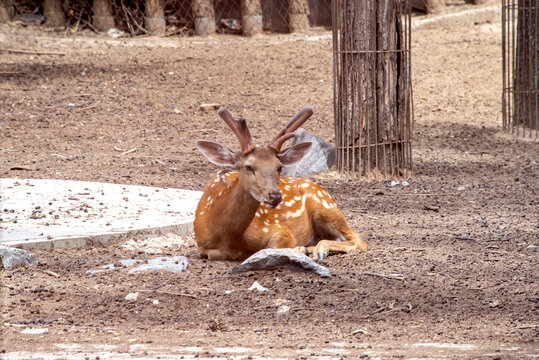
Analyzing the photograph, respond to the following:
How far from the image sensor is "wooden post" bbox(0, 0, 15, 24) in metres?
13.1

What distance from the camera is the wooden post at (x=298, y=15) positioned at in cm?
1398

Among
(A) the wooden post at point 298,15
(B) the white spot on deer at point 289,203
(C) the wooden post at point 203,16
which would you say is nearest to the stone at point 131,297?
(B) the white spot on deer at point 289,203

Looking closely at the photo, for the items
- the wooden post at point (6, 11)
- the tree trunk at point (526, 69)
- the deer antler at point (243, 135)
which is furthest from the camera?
the wooden post at point (6, 11)

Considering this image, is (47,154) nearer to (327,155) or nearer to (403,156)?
(327,155)

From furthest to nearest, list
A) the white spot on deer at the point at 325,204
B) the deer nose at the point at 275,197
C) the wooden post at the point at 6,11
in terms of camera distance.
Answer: the wooden post at the point at 6,11 → the white spot on deer at the point at 325,204 → the deer nose at the point at 275,197

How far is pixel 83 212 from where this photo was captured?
6121mm

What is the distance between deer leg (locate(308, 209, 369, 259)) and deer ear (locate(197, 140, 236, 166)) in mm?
961

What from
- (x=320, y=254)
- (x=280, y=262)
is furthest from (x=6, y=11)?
(x=280, y=262)

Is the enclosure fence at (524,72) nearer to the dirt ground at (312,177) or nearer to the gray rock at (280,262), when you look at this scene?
the dirt ground at (312,177)

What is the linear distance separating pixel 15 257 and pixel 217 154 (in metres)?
1.49

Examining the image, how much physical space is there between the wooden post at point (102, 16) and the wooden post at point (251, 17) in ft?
7.80

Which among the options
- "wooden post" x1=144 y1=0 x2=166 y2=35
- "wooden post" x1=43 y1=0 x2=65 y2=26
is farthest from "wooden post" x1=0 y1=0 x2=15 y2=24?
"wooden post" x1=144 y1=0 x2=166 y2=35

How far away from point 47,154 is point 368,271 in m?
5.16

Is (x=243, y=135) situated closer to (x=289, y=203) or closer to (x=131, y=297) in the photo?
(x=289, y=203)
